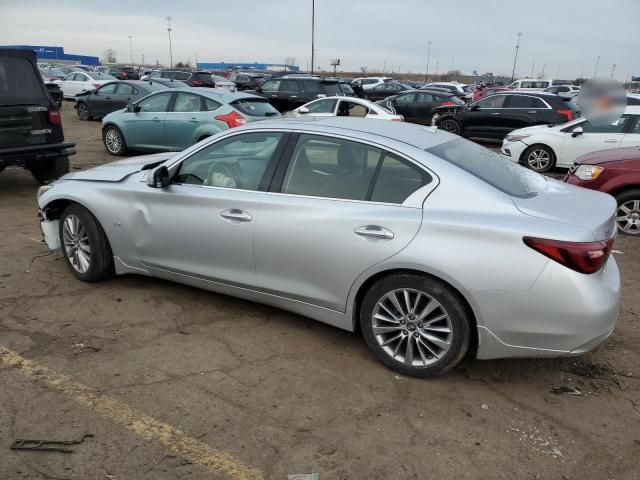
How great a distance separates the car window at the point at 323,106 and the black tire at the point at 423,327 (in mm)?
A: 11201

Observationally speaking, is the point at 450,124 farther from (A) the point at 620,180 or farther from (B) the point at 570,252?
(B) the point at 570,252

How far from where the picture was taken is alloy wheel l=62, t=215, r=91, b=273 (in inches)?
185

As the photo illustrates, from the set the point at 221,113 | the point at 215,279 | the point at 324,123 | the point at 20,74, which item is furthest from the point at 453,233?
the point at 221,113

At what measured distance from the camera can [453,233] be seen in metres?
3.12

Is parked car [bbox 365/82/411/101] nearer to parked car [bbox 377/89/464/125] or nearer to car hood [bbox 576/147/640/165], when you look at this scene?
parked car [bbox 377/89/464/125]

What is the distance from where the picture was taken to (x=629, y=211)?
22.8ft

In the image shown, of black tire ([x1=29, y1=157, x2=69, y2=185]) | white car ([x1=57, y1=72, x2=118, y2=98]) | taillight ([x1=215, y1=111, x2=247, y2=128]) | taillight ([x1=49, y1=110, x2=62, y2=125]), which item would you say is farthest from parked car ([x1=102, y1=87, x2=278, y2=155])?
white car ([x1=57, y1=72, x2=118, y2=98])

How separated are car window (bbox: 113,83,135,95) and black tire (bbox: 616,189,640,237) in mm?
15137

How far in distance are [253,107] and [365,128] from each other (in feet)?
24.1

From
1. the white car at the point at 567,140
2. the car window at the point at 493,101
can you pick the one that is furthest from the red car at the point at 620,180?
the car window at the point at 493,101

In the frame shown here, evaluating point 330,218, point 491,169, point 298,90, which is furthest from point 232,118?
point 298,90

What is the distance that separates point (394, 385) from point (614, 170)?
5.10m

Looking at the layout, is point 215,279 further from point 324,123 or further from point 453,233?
point 453,233

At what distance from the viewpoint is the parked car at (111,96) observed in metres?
17.3
